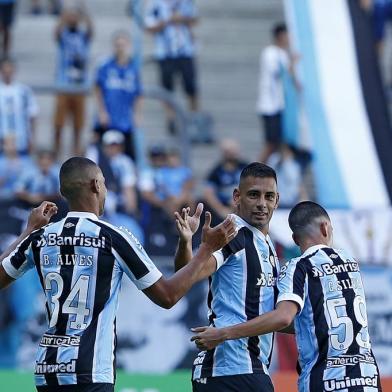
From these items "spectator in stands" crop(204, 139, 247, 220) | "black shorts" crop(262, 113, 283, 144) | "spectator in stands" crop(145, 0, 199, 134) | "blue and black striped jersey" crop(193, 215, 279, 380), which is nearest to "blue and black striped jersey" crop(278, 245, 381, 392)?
"blue and black striped jersey" crop(193, 215, 279, 380)

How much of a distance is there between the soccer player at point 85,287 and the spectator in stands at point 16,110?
29.8ft

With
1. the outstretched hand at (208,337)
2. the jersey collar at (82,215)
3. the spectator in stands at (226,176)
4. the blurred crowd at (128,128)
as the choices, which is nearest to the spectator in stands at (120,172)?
the blurred crowd at (128,128)

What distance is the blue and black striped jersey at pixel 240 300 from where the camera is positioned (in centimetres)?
754

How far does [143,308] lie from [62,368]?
22.2 feet

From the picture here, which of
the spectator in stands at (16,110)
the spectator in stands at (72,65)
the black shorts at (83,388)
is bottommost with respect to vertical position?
the black shorts at (83,388)

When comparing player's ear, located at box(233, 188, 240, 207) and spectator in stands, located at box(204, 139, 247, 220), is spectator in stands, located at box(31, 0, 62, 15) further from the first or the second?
player's ear, located at box(233, 188, 240, 207)

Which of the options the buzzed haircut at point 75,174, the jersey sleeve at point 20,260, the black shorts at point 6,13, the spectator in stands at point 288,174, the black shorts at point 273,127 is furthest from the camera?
the black shorts at point 6,13

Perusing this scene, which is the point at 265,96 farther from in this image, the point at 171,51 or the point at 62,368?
the point at 62,368

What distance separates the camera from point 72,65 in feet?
57.9

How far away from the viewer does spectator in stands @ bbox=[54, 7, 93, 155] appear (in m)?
17.2

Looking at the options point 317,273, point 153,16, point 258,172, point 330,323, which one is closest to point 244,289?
point 317,273

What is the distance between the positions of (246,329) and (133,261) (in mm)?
753

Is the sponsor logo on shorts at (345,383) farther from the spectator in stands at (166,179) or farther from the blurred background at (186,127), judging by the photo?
the spectator in stands at (166,179)

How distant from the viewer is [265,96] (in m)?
17.5
